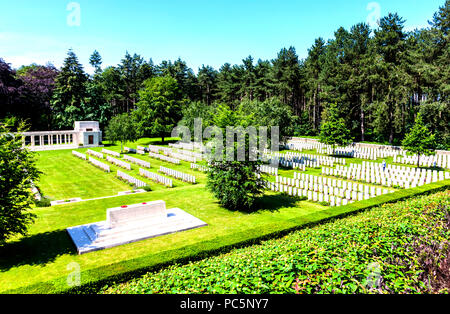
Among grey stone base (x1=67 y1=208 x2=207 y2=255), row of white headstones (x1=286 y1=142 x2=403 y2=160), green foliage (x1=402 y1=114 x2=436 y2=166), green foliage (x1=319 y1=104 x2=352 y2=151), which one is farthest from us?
green foliage (x1=319 y1=104 x2=352 y2=151)

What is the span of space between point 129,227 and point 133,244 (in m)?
1.61

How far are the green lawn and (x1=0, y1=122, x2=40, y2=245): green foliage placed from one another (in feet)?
5.26

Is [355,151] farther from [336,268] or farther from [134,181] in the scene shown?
[336,268]

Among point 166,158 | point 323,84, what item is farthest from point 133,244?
point 323,84

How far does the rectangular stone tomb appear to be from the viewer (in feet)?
44.4

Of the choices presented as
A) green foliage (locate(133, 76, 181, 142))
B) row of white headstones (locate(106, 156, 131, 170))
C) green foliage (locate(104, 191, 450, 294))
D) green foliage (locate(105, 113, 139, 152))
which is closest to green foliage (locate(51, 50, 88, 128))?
green foliage (locate(133, 76, 181, 142))

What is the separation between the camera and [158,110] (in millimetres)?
58656

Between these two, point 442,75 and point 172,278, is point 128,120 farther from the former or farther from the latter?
point 442,75

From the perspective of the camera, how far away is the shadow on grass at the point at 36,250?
11641 mm

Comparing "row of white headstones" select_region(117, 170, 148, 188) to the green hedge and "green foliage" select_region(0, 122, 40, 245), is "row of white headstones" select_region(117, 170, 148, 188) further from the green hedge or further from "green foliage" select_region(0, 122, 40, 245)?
the green hedge

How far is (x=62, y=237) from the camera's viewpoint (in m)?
14.4

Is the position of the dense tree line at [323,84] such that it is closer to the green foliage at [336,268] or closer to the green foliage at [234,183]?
the green foliage at [234,183]

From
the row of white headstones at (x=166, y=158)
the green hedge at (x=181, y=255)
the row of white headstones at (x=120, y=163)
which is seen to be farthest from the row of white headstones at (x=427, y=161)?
the row of white headstones at (x=120, y=163)
